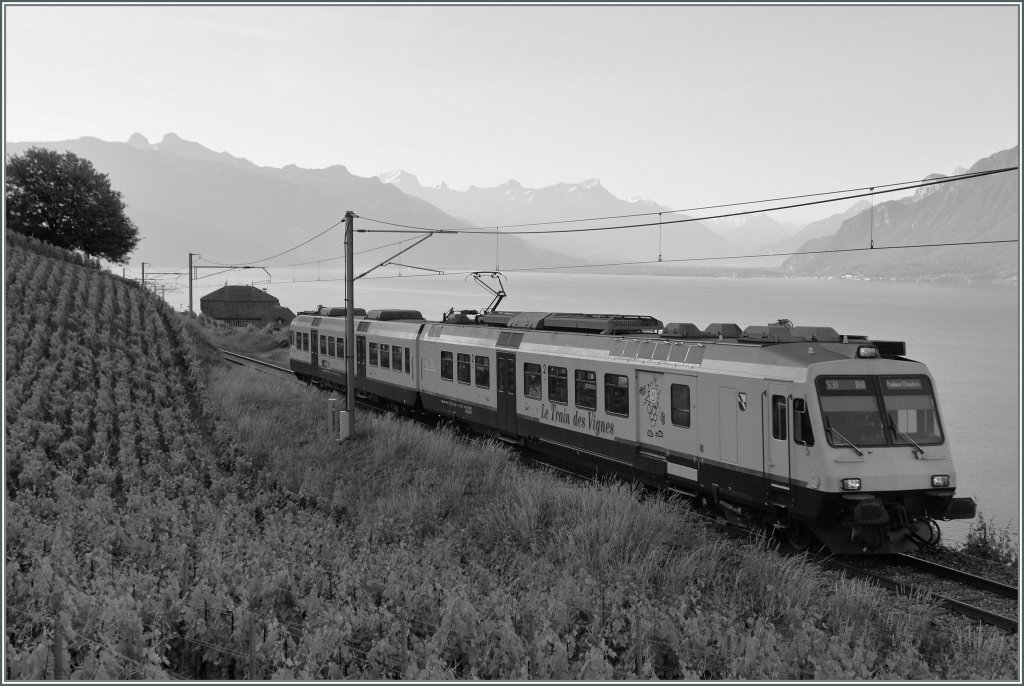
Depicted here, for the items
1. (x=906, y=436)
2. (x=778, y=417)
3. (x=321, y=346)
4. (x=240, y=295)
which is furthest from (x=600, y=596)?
(x=240, y=295)

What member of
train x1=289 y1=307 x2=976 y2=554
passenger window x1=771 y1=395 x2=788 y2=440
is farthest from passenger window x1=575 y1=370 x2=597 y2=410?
passenger window x1=771 y1=395 x2=788 y2=440

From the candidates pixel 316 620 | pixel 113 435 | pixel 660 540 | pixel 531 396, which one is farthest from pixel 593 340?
pixel 113 435

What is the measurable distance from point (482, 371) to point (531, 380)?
93.4 inches

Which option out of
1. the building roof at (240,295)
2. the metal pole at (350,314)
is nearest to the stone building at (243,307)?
the building roof at (240,295)

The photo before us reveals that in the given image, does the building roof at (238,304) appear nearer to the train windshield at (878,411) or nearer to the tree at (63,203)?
the tree at (63,203)

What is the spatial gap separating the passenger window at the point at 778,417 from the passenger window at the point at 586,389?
190 inches

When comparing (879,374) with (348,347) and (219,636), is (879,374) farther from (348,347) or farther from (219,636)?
(348,347)

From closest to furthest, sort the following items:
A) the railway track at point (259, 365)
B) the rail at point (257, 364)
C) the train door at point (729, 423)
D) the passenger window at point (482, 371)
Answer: the train door at point (729, 423)
the passenger window at point (482, 371)
the railway track at point (259, 365)
the rail at point (257, 364)

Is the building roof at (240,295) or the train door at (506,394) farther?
the building roof at (240,295)

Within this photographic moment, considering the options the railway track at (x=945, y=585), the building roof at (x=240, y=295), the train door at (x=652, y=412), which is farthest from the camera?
the building roof at (x=240, y=295)

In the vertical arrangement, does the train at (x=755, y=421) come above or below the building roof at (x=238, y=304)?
below

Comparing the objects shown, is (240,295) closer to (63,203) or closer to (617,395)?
(63,203)

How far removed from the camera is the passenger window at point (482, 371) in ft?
67.1

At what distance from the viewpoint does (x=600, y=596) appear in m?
9.15
